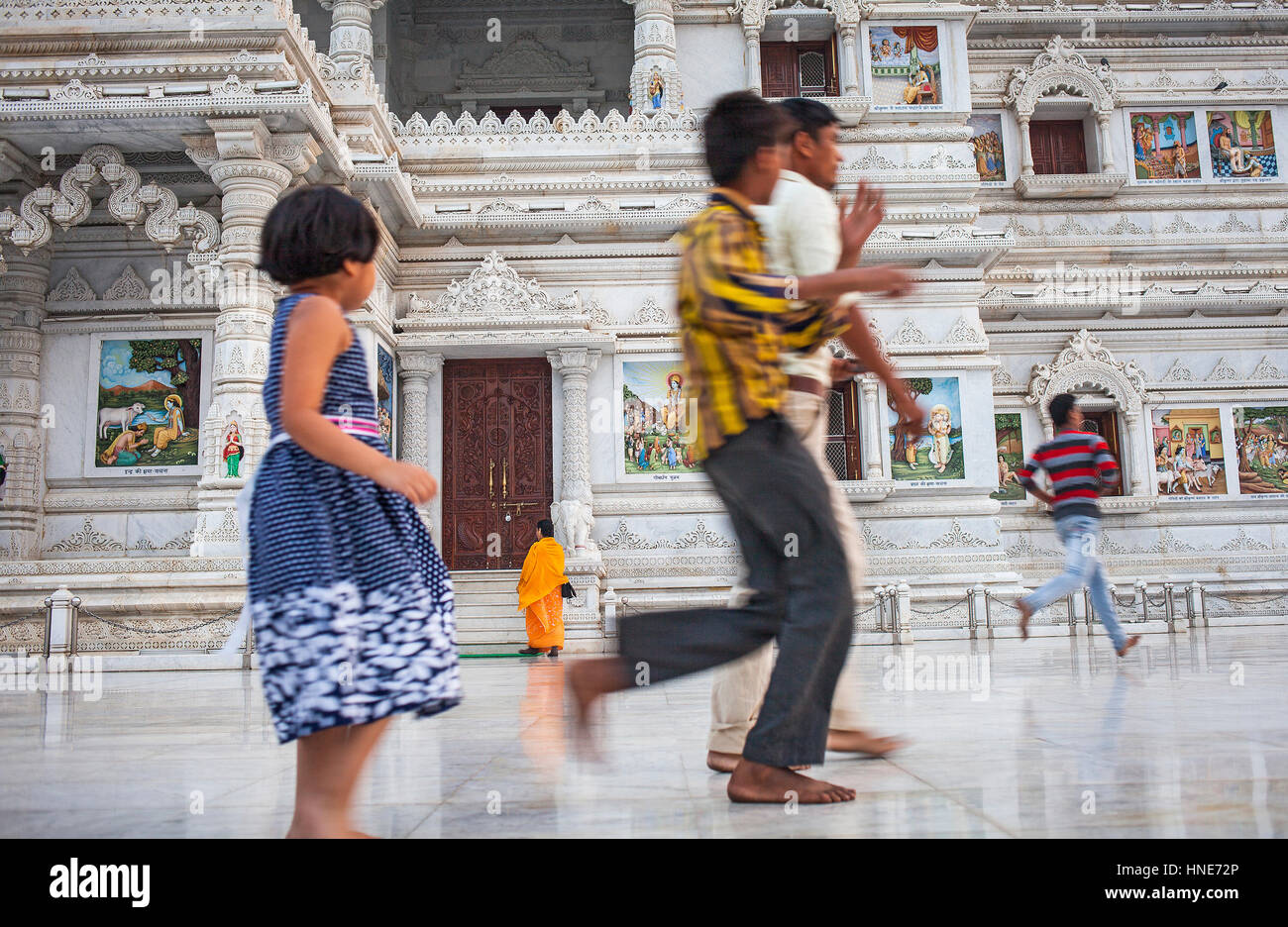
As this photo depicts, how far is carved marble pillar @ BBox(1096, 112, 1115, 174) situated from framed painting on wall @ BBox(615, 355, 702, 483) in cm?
867

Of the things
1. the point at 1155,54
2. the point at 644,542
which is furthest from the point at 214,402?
the point at 1155,54

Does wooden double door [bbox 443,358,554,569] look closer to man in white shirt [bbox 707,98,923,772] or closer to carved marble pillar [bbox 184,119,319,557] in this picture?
carved marble pillar [bbox 184,119,319,557]

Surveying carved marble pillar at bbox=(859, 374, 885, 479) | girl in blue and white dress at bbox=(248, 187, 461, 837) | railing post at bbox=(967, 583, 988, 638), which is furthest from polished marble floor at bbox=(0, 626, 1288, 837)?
carved marble pillar at bbox=(859, 374, 885, 479)

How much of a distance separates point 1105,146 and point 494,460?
37.8ft

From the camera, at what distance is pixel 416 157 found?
1459 centimetres

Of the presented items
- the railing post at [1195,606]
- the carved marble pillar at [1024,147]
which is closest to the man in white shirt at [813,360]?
the railing post at [1195,606]

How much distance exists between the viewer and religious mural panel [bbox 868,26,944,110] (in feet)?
52.1

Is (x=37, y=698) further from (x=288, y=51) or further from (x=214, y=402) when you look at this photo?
(x=288, y=51)

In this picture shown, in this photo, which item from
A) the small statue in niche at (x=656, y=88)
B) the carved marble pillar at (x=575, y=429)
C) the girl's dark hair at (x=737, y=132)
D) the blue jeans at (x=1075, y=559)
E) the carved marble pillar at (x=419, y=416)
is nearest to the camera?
the girl's dark hair at (x=737, y=132)

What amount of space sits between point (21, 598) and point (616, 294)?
797 cm

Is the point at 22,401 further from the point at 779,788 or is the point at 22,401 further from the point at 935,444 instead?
the point at 779,788

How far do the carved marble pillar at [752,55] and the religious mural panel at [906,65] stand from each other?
172 centimetres

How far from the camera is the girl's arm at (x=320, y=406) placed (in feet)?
6.64

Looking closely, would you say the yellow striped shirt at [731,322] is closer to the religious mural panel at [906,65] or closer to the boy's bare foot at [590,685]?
the boy's bare foot at [590,685]
